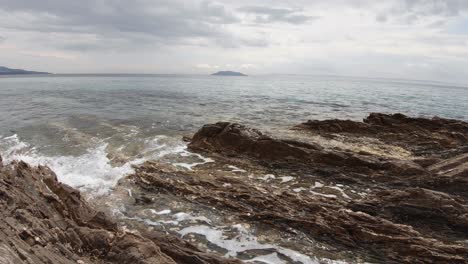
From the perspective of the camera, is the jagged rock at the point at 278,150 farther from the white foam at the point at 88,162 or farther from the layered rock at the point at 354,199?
the white foam at the point at 88,162

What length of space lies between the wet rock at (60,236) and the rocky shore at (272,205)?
0.10 feet

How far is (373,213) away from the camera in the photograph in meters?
13.2

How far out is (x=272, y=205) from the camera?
13.5m

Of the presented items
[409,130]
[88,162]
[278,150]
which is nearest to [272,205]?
[278,150]

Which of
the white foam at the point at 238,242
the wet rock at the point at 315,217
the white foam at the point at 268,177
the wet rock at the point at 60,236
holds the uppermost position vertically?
the wet rock at the point at 60,236

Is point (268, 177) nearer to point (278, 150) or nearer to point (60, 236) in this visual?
point (278, 150)

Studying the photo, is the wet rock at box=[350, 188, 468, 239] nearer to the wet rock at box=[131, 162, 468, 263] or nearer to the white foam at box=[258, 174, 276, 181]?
the wet rock at box=[131, 162, 468, 263]

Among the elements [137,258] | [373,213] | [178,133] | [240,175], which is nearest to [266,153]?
[240,175]

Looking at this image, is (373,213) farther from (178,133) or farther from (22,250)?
(178,133)

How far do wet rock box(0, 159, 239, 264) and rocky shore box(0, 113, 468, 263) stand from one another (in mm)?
30

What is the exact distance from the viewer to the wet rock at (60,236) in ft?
22.2

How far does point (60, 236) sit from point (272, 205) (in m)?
8.00

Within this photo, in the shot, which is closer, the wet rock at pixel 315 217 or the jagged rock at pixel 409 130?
the wet rock at pixel 315 217

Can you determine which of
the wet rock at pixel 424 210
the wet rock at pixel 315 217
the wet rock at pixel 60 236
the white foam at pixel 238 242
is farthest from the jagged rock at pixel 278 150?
the wet rock at pixel 60 236
